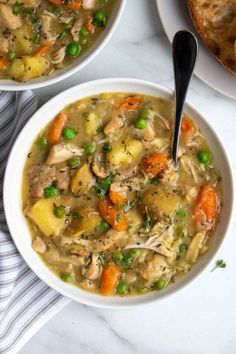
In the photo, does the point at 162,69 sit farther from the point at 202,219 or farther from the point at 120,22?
the point at 202,219

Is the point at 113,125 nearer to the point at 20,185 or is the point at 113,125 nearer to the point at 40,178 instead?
the point at 40,178

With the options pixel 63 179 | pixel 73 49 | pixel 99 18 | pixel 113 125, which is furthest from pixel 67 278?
pixel 99 18

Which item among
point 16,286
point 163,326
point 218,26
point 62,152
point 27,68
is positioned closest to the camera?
point 62,152

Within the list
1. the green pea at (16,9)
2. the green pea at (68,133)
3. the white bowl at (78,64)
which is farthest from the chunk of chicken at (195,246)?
the green pea at (16,9)

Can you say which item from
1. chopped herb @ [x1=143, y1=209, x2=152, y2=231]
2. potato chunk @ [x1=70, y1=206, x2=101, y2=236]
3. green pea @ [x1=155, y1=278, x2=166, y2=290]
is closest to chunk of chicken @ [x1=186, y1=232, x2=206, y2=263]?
green pea @ [x1=155, y1=278, x2=166, y2=290]

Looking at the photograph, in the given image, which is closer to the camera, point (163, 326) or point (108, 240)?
point (108, 240)

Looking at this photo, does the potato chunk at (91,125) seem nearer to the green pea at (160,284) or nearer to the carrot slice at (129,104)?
the carrot slice at (129,104)
